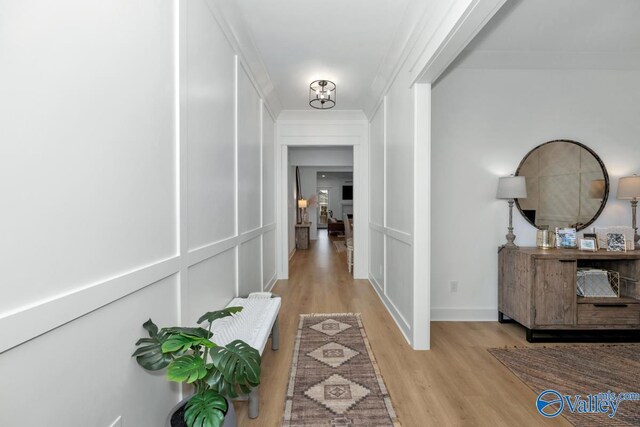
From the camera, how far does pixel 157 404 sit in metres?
1.39

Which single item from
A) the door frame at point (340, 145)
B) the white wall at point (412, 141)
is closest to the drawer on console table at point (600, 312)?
the white wall at point (412, 141)

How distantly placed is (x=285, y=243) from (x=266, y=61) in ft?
9.03

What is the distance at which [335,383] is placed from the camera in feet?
6.70

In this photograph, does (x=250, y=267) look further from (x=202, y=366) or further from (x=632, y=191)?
(x=632, y=191)

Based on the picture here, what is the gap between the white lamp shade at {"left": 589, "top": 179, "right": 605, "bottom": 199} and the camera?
316 cm

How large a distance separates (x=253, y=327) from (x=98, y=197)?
1201mm

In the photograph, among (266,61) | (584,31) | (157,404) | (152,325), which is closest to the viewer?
(152,325)

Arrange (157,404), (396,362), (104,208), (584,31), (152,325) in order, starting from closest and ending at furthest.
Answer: (104,208) < (152,325) < (157,404) < (396,362) < (584,31)

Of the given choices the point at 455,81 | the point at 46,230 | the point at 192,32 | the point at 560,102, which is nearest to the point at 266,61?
the point at 192,32

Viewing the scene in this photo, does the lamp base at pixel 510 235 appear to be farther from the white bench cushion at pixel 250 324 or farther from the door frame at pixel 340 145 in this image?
the white bench cushion at pixel 250 324

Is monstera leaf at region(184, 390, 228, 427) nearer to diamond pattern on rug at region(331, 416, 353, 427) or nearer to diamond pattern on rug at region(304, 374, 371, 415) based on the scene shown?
diamond pattern on rug at region(331, 416, 353, 427)

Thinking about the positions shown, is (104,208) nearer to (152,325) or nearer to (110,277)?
(110,277)

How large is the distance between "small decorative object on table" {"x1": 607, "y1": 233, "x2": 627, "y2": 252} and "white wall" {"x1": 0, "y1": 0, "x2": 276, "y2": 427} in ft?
11.6

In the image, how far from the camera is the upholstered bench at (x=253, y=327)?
173cm
